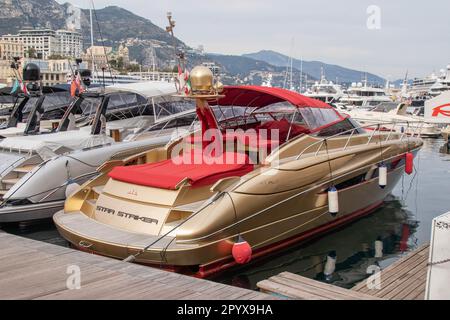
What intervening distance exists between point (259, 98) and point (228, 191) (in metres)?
3.77

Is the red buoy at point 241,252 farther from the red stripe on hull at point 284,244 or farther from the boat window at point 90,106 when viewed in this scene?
the boat window at point 90,106

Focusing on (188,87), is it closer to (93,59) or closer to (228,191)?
(228,191)

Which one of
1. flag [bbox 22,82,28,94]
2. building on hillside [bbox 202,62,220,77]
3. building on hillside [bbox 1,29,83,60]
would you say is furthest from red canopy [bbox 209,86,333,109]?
building on hillside [bbox 1,29,83,60]

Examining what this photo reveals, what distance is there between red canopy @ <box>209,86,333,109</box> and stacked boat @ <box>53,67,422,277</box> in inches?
1.5

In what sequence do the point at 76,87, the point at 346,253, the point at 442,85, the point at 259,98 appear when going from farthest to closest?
the point at 442,85 < the point at 76,87 < the point at 259,98 < the point at 346,253

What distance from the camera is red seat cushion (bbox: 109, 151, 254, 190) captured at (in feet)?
24.6

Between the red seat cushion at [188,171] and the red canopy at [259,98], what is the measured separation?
5.19 ft

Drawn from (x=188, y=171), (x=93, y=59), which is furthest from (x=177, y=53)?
(x=93, y=59)

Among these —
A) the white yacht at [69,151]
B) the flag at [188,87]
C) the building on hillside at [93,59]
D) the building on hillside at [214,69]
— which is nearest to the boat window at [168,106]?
the white yacht at [69,151]

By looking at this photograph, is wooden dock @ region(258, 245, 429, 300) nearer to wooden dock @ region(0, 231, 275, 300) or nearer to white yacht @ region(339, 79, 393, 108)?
wooden dock @ region(0, 231, 275, 300)

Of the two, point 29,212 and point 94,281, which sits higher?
point 94,281

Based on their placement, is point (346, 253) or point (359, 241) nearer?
point (346, 253)

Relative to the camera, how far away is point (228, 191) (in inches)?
283
